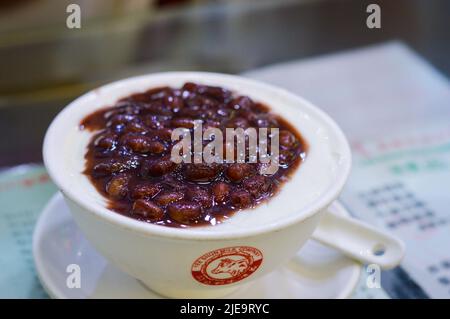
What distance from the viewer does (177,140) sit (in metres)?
1.07

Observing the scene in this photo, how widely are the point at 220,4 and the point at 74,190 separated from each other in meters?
1.16

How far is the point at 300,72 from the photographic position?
1.87 m

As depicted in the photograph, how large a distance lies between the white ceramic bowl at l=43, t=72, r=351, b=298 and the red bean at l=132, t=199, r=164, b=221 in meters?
0.02

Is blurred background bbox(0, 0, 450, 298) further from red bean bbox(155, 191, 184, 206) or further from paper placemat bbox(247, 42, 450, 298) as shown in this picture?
red bean bbox(155, 191, 184, 206)

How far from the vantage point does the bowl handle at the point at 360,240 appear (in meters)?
1.16

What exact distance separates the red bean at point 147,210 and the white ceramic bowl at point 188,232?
0.02 metres

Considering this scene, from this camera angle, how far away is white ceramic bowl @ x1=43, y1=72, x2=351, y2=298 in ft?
3.07

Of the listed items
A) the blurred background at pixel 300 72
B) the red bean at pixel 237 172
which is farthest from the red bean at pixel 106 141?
the blurred background at pixel 300 72

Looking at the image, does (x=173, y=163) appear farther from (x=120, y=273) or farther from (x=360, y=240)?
(x=360, y=240)

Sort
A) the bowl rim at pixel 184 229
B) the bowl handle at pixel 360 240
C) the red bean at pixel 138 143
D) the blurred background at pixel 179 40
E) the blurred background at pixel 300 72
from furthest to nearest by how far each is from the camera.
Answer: the blurred background at pixel 179 40 → the blurred background at pixel 300 72 → the bowl handle at pixel 360 240 → the red bean at pixel 138 143 → the bowl rim at pixel 184 229

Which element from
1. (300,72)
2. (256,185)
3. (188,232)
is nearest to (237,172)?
(256,185)

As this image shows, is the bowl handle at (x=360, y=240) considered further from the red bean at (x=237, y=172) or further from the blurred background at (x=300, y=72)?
the red bean at (x=237, y=172)

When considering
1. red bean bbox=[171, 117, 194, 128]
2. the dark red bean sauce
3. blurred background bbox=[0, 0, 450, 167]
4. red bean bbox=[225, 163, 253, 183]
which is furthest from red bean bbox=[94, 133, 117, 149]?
blurred background bbox=[0, 0, 450, 167]
